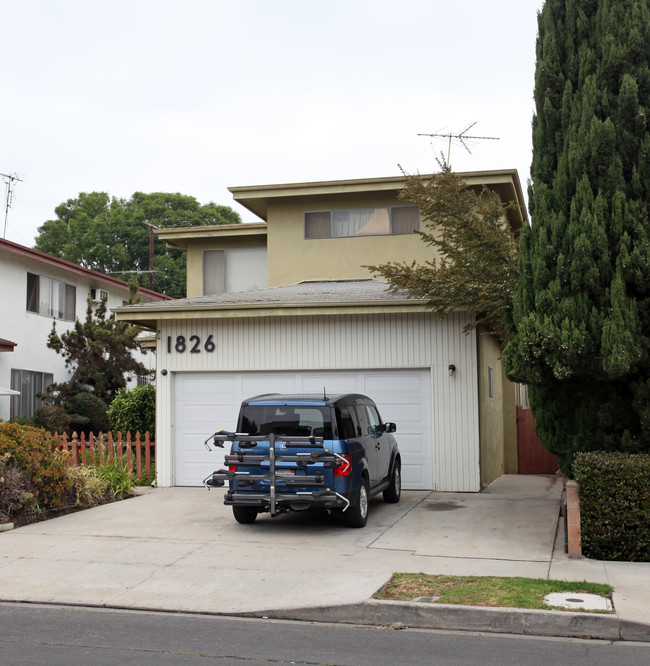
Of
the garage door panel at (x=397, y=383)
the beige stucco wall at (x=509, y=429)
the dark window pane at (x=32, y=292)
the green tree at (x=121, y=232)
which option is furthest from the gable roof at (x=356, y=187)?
the green tree at (x=121, y=232)

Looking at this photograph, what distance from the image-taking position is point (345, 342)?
1546 centimetres

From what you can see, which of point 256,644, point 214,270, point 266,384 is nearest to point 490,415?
point 266,384

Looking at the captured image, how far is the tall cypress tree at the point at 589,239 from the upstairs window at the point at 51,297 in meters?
18.5

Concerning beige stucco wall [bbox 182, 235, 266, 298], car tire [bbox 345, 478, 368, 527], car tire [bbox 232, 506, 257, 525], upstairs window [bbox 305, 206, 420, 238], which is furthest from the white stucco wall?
car tire [bbox 345, 478, 368, 527]

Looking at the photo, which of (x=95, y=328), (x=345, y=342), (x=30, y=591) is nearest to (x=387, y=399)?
(x=345, y=342)

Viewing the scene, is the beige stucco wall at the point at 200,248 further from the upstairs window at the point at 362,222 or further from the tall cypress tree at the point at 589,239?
the tall cypress tree at the point at 589,239

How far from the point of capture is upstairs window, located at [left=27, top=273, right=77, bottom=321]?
2548 centimetres

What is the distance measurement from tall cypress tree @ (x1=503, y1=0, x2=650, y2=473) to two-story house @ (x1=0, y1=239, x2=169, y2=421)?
15652mm

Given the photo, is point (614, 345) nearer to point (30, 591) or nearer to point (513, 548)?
point (513, 548)

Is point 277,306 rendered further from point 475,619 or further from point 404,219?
point 475,619

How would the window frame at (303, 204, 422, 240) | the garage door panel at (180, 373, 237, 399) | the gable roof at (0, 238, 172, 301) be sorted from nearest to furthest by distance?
the garage door panel at (180, 373, 237, 399)
the window frame at (303, 204, 422, 240)
the gable roof at (0, 238, 172, 301)

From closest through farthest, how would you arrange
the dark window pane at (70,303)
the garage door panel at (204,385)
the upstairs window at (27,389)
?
the garage door panel at (204,385), the upstairs window at (27,389), the dark window pane at (70,303)

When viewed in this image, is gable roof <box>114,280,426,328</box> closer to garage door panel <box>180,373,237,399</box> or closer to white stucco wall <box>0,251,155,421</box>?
garage door panel <box>180,373,237,399</box>

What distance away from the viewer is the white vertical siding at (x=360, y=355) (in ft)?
48.8
